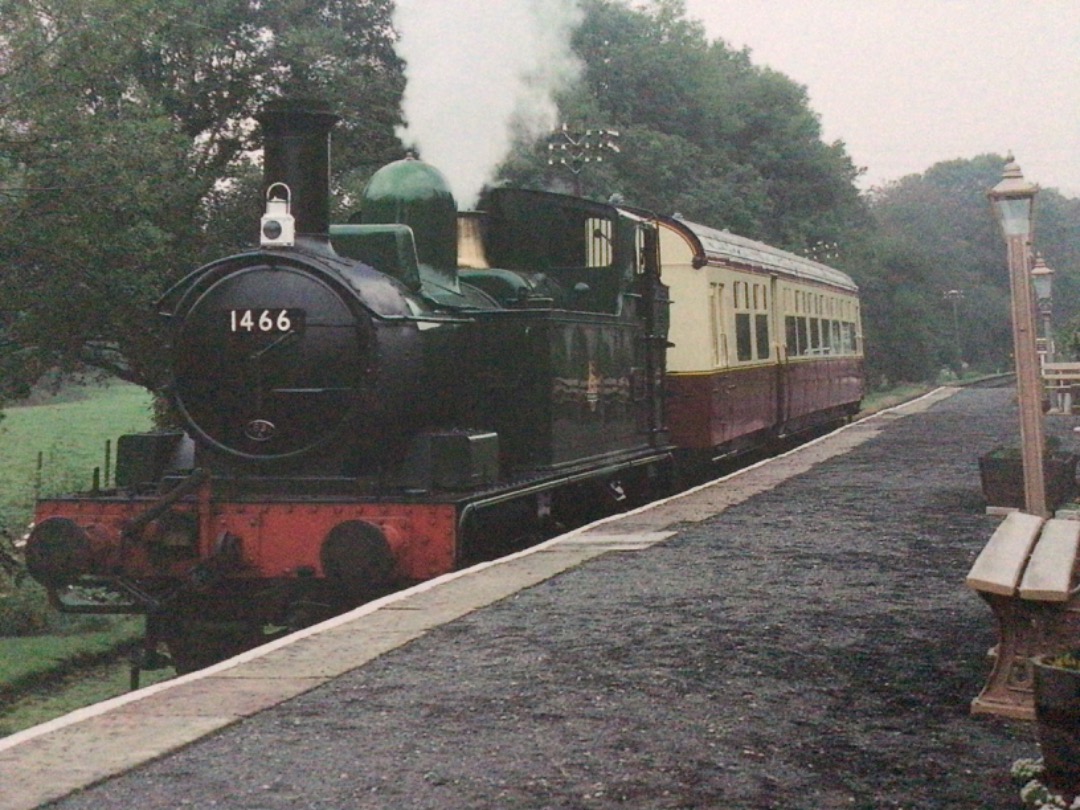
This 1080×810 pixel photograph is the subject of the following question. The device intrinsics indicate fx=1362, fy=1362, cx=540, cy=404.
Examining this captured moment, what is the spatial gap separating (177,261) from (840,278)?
12.9 meters

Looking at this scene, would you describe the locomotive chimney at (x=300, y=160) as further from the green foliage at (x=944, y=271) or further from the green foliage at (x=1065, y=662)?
the green foliage at (x=944, y=271)

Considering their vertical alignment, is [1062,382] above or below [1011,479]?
above

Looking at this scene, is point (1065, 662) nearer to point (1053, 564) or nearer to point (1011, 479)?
point (1053, 564)

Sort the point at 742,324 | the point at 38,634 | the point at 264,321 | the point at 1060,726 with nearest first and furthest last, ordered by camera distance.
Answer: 1. the point at 1060,726
2. the point at 264,321
3. the point at 38,634
4. the point at 742,324

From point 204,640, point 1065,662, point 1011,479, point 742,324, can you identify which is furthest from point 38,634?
point 1065,662

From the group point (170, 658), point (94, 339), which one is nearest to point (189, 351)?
point (170, 658)

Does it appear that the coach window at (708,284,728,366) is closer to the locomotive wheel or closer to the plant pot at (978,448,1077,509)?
the plant pot at (978,448,1077,509)

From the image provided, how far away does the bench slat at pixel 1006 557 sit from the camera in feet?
16.4

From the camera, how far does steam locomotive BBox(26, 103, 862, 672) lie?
26.0 feet

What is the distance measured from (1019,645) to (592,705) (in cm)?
166

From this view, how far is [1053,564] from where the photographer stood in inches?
208

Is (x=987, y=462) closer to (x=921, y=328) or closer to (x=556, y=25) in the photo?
(x=556, y=25)

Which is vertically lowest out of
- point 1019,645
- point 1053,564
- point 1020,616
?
point 1019,645

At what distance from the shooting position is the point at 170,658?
8102 millimetres
